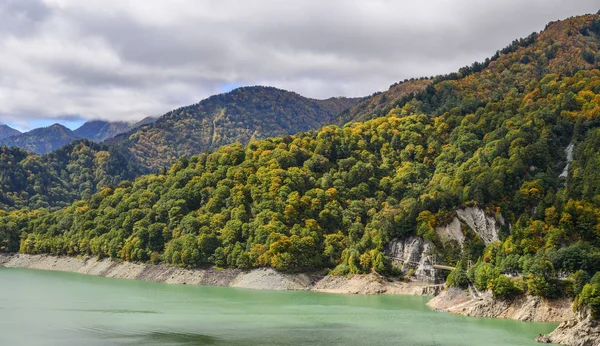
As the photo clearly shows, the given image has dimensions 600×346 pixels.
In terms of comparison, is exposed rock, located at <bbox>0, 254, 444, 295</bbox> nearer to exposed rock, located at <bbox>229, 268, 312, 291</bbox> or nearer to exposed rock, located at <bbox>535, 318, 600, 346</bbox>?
exposed rock, located at <bbox>229, 268, 312, 291</bbox>

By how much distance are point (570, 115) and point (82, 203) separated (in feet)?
423

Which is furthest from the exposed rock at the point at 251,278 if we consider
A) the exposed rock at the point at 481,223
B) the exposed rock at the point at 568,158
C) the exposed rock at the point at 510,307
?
the exposed rock at the point at 568,158

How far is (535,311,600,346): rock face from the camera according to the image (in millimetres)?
63562

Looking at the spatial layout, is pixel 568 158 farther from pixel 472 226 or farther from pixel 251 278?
pixel 251 278

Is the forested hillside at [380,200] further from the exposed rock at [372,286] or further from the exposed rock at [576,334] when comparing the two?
the exposed rock at [576,334]

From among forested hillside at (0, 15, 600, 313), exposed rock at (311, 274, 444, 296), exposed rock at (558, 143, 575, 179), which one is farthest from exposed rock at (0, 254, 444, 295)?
exposed rock at (558, 143, 575, 179)

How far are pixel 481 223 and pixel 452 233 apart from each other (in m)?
5.31

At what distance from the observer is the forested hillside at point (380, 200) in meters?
93.4

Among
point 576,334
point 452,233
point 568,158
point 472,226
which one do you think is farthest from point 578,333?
point 568,158

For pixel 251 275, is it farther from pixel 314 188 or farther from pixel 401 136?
pixel 401 136

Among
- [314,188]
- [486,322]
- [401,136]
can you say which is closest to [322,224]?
[314,188]

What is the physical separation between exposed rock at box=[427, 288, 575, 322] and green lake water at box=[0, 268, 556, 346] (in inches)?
74.5

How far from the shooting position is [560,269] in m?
80.6

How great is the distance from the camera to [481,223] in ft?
377
